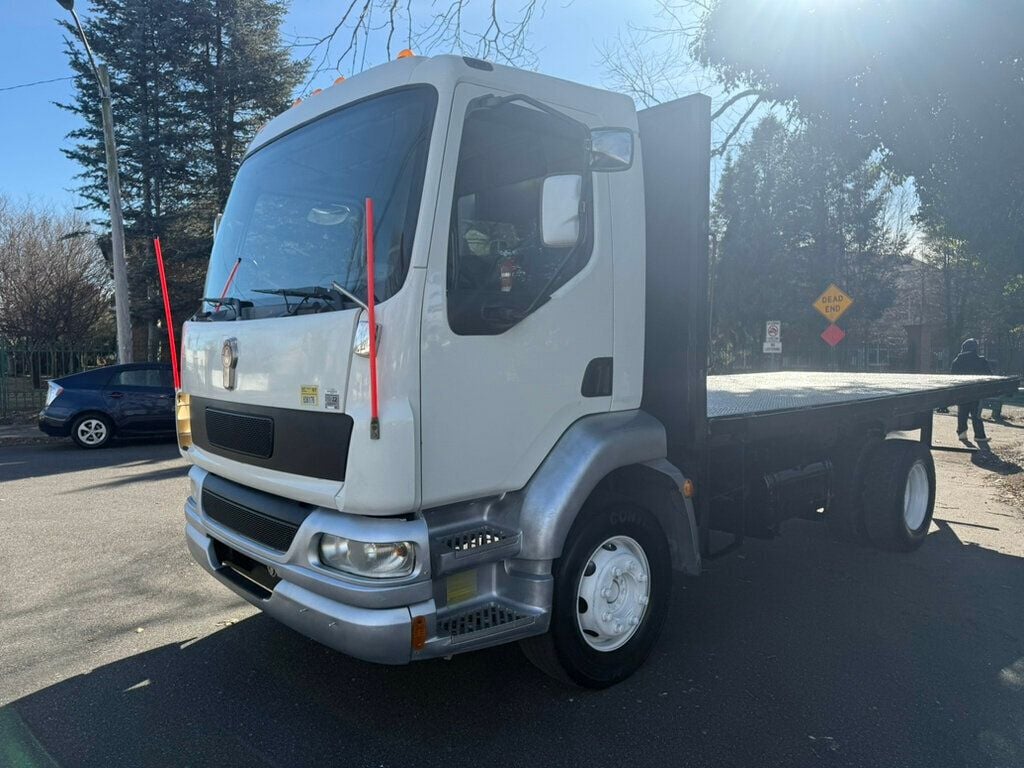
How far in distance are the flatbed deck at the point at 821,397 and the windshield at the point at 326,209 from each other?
209 cm

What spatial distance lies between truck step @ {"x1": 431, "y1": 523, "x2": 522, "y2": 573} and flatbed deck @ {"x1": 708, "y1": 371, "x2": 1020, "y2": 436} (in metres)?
1.45

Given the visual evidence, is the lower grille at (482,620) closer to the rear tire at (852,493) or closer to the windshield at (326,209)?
the windshield at (326,209)

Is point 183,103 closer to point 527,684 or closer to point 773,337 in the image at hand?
point 773,337

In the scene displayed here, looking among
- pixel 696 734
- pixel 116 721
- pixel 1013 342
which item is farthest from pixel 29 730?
pixel 1013 342

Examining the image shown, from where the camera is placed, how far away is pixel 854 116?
8.38 m

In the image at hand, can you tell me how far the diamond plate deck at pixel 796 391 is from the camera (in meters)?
4.77

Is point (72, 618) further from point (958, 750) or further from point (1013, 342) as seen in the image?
point (1013, 342)

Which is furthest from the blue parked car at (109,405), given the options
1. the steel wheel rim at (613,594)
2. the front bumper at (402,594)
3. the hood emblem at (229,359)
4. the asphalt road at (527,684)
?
the steel wheel rim at (613,594)

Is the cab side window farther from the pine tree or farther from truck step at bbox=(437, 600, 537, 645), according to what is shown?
the pine tree

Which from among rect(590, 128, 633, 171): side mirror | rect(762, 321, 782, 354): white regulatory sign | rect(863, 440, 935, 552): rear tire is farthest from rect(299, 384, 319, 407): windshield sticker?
rect(762, 321, 782, 354): white regulatory sign

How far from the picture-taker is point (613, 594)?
3547 millimetres

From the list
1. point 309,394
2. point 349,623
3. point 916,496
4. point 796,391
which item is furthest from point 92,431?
point 916,496

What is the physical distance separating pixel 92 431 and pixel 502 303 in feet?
36.6

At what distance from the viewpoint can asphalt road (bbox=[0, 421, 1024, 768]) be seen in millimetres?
3033
